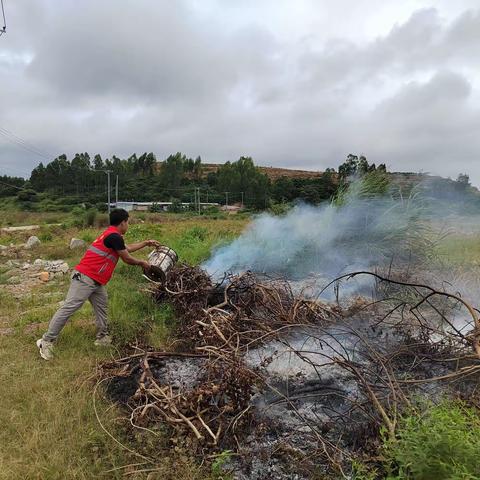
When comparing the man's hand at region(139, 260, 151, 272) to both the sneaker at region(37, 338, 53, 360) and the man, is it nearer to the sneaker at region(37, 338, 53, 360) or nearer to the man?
the man

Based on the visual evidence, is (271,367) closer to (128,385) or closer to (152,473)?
(128,385)

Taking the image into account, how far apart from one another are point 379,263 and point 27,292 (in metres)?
6.23

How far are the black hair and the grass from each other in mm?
1368

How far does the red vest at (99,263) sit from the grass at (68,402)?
0.84 m

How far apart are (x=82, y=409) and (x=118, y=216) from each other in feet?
6.70

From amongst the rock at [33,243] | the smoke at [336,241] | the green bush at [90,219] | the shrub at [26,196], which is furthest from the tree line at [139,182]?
the smoke at [336,241]

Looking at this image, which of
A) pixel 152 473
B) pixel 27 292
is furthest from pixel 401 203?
pixel 27 292

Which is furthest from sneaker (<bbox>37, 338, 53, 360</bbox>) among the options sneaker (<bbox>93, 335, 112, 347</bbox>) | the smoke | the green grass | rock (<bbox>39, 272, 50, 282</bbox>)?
the green grass

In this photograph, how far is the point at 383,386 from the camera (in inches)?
124

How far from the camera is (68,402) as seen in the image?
349cm

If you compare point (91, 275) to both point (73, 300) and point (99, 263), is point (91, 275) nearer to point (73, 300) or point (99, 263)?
point (99, 263)

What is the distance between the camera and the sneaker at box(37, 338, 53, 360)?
4.40 metres

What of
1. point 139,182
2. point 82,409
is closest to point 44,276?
point 82,409

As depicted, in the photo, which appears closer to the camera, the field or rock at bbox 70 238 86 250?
the field
